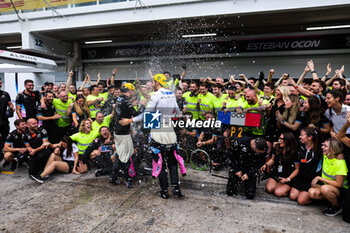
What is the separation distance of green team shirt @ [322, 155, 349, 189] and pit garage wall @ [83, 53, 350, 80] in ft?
26.6

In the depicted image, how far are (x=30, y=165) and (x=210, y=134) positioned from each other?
3891mm

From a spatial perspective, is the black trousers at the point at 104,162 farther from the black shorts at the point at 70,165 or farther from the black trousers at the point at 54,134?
the black trousers at the point at 54,134

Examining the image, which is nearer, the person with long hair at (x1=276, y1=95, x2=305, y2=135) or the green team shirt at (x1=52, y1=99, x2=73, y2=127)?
the person with long hair at (x1=276, y1=95, x2=305, y2=135)

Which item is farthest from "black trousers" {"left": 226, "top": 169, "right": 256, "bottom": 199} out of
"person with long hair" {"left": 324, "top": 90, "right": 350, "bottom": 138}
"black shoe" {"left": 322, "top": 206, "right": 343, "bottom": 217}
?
"person with long hair" {"left": 324, "top": 90, "right": 350, "bottom": 138}

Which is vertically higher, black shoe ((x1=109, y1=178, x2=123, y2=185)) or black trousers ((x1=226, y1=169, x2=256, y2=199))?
black trousers ((x1=226, y1=169, x2=256, y2=199))

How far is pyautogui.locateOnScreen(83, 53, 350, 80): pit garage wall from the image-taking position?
10.2 meters

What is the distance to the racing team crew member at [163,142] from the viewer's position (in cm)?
383

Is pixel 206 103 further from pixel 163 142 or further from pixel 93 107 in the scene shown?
pixel 93 107

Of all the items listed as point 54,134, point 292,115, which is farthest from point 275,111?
point 54,134

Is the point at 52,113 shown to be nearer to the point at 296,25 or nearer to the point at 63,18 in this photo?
the point at 63,18

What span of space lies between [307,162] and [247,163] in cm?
95

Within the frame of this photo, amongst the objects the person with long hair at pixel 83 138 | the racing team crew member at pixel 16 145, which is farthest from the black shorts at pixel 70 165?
the racing team crew member at pixel 16 145

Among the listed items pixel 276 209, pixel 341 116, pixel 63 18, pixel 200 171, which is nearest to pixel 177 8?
pixel 63 18

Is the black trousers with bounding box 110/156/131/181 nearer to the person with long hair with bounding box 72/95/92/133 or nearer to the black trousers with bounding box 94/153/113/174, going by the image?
the black trousers with bounding box 94/153/113/174
